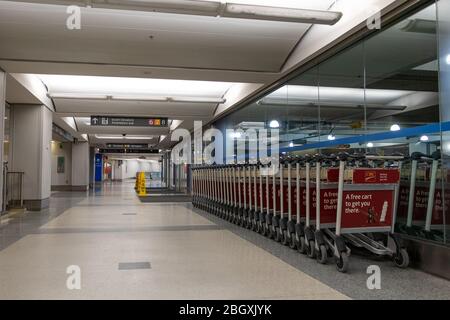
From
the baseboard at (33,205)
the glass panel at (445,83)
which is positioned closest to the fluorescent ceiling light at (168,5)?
the glass panel at (445,83)

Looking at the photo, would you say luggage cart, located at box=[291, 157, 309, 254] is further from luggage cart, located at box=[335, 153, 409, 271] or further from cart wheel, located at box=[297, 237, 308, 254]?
luggage cart, located at box=[335, 153, 409, 271]

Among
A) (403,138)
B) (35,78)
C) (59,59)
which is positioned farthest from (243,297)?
(35,78)

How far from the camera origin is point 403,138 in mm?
4605

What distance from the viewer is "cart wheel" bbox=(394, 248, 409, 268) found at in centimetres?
397

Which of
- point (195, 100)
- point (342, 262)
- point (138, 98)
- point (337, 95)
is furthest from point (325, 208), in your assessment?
point (138, 98)

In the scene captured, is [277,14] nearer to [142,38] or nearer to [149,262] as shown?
[142,38]

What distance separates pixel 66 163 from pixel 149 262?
62.2ft

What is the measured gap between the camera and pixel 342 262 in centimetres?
380

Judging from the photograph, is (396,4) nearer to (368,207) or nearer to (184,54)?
(368,207)

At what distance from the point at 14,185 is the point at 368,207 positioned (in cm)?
912

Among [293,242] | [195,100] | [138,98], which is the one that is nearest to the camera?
[293,242]

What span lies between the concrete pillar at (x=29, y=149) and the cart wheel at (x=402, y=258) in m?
8.99

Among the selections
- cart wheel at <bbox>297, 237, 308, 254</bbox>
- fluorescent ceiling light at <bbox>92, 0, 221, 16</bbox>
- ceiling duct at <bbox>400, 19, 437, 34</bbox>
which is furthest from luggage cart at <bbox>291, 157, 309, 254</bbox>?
fluorescent ceiling light at <bbox>92, 0, 221, 16</bbox>

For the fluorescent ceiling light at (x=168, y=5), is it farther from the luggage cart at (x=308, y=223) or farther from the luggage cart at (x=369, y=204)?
the luggage cart at (x=369, y=204)
